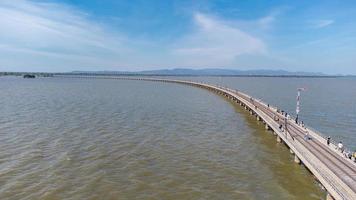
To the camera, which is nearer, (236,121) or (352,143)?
(352,143)

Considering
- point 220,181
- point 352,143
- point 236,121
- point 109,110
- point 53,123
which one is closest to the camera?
point 220,181

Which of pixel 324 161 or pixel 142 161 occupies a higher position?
pixel 324 161

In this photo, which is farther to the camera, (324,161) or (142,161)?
(142,161)

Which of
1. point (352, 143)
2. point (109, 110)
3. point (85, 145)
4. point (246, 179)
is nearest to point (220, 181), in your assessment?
point (246, 179)

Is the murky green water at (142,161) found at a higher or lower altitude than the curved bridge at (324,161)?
lower

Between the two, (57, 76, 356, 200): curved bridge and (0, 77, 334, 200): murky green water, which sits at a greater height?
(57, 76, 356, 200): curved bridge

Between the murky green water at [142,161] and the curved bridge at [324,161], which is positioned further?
the murky green water at [142,161]

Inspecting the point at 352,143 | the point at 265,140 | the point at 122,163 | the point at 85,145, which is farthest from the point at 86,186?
the point at 352,143

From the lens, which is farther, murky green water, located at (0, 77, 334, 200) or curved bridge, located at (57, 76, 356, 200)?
murky green water, located at (0, 77, 334, 200)

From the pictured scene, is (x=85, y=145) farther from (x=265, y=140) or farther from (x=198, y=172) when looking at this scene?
(x=265, y=140)

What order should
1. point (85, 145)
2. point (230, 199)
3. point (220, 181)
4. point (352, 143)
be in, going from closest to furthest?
point (230, 199)
point (220, 181)
point (85, 145)
point (352, 143)
